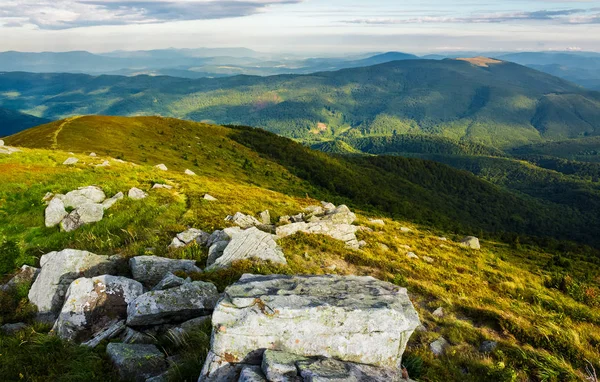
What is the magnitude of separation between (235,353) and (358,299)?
3572 mm

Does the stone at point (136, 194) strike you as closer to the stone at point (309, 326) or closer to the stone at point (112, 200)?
the stone at point (112, 200)

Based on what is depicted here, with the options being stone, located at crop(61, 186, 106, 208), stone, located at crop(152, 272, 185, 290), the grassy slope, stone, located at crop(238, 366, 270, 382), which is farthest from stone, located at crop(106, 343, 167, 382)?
stone, located at crop(61, 186, 106, 208)

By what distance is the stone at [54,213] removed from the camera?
20991 millimetres

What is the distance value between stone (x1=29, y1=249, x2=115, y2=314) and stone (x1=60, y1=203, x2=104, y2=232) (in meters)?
5.93

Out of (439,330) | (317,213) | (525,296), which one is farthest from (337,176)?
(439,330)

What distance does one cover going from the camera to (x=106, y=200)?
77.3ft

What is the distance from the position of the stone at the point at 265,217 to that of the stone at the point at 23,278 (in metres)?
14.6

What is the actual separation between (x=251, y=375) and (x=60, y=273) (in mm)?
10417

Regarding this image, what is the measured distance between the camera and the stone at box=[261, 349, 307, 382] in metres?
6.84

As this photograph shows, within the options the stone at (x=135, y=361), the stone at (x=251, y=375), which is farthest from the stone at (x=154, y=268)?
the stone at (x=251, y=375)

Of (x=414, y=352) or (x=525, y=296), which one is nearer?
(x=414, y=352)

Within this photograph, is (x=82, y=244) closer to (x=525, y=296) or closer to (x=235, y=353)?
(x=235, y=353)

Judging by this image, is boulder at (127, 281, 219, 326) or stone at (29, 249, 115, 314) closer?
boulder at (127, 281, 219, 326)

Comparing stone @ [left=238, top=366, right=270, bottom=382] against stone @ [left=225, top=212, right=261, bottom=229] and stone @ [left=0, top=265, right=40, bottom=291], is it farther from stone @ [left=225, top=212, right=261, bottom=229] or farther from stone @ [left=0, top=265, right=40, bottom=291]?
stone @ [left=225, top=212, right=261, bottom=229]
